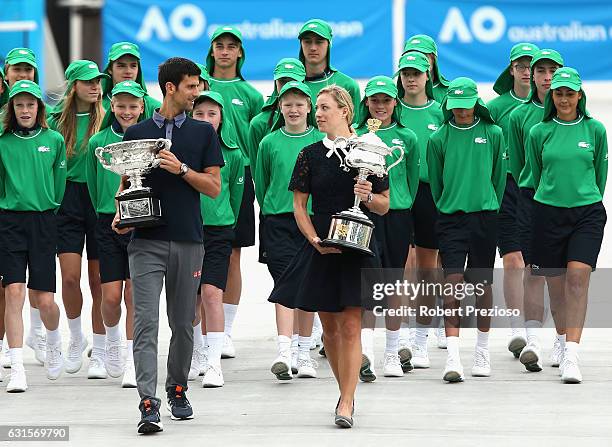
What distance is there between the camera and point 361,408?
9.74 m

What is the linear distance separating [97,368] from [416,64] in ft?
10.4

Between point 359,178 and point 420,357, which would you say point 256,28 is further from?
point 359,178

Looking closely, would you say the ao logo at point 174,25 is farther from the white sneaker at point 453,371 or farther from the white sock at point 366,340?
the white sneaker at point 453,371

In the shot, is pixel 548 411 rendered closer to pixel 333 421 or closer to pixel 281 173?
pixel 333 421

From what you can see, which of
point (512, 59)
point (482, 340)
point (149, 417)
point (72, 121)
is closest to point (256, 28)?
point (512, 59)

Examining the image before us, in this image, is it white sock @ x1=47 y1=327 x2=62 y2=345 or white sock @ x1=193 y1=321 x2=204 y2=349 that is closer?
white sock @ x1=193 y1=321 x2=204 y2=349

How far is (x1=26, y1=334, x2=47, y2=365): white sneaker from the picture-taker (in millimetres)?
11914

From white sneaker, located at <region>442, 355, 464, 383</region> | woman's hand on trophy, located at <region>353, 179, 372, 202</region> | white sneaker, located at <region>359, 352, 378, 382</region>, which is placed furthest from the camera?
white sneaker, located at <region>359, 352, 378, 382</region>

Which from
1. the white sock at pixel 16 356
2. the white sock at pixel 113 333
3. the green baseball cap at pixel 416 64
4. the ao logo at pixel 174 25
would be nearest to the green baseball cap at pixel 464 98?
the green baseball cap at pixel 416 64

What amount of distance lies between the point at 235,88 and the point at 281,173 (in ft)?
4.49

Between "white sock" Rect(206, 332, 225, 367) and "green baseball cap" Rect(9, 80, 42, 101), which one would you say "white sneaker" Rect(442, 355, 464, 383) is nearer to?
"white sock" Rect(206, 332, 225, 367)

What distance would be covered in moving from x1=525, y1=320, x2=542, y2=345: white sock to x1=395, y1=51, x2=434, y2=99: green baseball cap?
1849 millimetres

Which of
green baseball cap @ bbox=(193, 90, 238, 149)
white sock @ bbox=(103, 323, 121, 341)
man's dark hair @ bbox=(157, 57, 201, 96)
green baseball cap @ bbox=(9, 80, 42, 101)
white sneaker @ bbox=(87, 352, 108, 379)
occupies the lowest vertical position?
white sneaker @ bbox=(87, 352, 108, 379)

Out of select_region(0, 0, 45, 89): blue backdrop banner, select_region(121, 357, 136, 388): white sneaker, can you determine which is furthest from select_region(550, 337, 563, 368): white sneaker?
select_region(0, 0, 45, 89): blue backdrop banner
